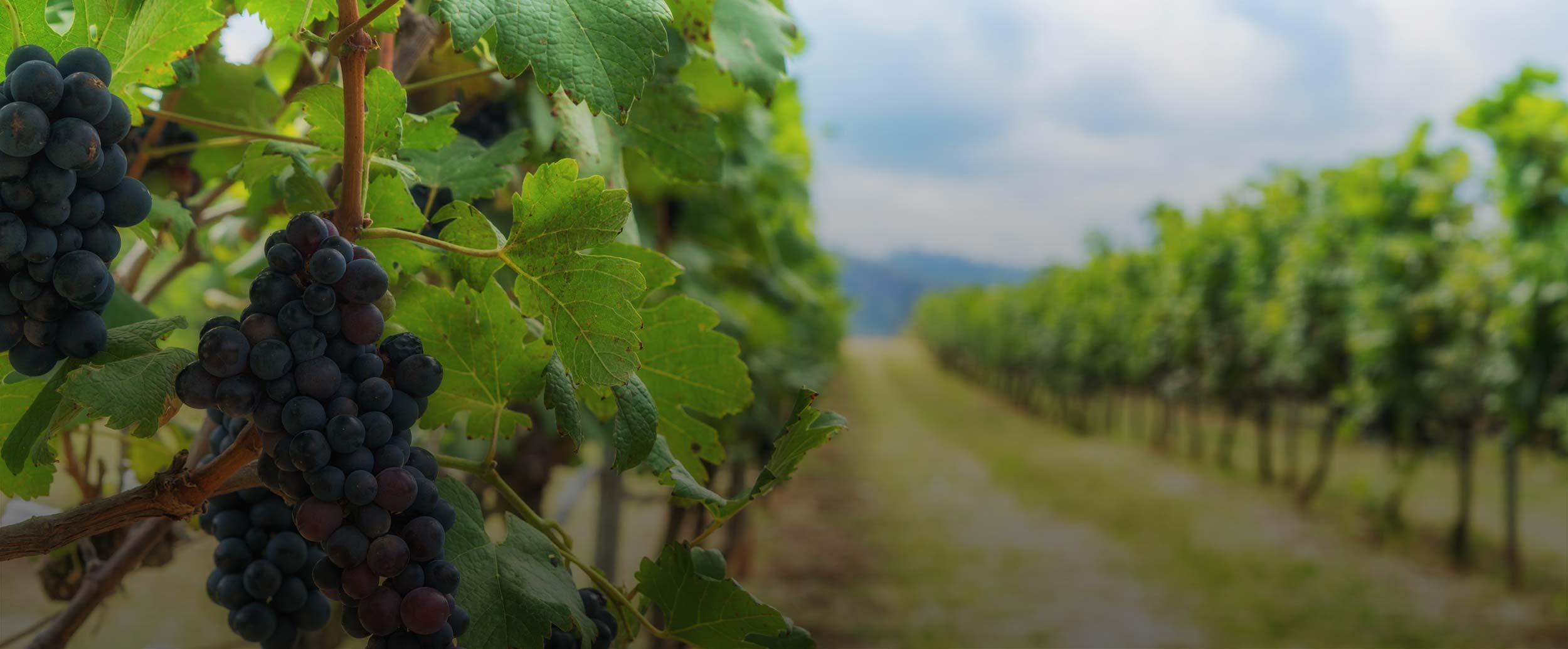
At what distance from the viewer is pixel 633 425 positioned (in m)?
0.91

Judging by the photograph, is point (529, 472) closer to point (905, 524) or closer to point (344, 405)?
point (344, 405)

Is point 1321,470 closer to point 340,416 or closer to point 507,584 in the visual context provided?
point 507,584

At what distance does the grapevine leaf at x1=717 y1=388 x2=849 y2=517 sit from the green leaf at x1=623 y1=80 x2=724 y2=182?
1.40 ft

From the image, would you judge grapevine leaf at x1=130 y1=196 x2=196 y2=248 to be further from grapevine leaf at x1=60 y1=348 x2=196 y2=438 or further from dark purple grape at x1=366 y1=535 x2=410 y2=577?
dark purple grape at x1=366 y1=535 x2=410 y2=577

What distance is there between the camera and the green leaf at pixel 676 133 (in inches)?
47.4

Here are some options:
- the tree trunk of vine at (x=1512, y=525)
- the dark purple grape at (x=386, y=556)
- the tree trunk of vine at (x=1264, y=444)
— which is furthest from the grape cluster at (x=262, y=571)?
the tree trunk of vine at (x=1264, y=444)

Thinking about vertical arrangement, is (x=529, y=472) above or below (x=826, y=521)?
above

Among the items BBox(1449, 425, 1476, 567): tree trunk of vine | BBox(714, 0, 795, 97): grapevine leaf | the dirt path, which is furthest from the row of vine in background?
BBox(714, 0, 795, 97): grapevine leaf

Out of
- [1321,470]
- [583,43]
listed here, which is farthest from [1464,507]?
[583,43]

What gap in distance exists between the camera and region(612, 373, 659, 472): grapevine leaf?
35.6 inches

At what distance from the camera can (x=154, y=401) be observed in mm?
751

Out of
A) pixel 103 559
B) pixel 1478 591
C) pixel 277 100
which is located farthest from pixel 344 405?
pixel 1478 591

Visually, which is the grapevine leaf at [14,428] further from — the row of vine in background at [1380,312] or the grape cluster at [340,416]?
the row of vine in background at [1380,312]

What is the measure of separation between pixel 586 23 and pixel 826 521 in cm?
1181
